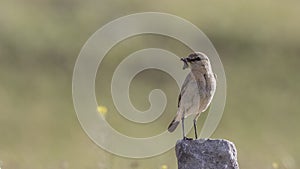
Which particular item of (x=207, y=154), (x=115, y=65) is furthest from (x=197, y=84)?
(x=115, y=65)

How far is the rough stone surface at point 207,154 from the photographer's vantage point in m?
8.12

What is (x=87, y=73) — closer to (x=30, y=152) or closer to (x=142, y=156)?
(x=30, y=152)

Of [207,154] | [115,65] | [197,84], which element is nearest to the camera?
[207,154]

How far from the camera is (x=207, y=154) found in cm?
814

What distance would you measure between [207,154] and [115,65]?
65.3 feet

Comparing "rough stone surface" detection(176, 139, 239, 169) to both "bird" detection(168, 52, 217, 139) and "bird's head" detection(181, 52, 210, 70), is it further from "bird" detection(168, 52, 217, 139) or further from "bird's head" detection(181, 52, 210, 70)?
"bird's head" detection(181, 52, 210, 70)

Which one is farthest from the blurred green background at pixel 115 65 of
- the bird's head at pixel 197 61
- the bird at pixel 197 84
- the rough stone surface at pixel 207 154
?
the rough stone surface at pixel 207 154

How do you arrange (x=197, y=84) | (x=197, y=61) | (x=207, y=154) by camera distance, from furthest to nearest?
(x=197, y=84) → (x=197, y=61) → (x=207, y=154)

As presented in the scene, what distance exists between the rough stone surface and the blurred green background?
12913 mm

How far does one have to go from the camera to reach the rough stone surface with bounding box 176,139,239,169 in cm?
812

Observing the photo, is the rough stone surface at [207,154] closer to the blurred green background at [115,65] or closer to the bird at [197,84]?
the bird at [197,84]

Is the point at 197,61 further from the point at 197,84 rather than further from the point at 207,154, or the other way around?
the point at 207,154

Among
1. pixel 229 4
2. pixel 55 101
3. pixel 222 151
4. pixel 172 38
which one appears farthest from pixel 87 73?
pixel 222 151

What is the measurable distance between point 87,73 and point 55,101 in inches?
52.1
